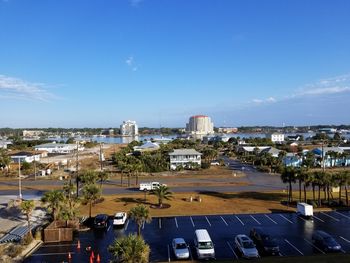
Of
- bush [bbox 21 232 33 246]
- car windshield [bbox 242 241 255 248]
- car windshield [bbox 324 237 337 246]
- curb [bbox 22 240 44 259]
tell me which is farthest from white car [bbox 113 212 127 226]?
car windshield [bbox 324 237 337 246]

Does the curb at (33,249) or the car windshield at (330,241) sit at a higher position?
the car windshield at (330,241)

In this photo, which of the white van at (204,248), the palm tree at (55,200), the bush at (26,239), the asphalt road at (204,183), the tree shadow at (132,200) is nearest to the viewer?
the white van at (204,248)

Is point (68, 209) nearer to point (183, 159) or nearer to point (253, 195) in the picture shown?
point (253, 195)

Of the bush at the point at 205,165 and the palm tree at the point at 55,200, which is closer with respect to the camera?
the palm tree at the point at 55,200

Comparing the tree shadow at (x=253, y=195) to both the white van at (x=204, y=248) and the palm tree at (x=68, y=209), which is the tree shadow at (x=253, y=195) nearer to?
the palm tree at (x=68, y=209)

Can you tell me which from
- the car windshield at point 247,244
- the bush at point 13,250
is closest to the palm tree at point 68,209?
the bush at point 13,250

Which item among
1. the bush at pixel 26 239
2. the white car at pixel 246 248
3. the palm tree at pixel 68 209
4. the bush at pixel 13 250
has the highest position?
the palm tree at pixel 68 209

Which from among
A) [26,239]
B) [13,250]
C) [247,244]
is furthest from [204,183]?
A: [13,250]
